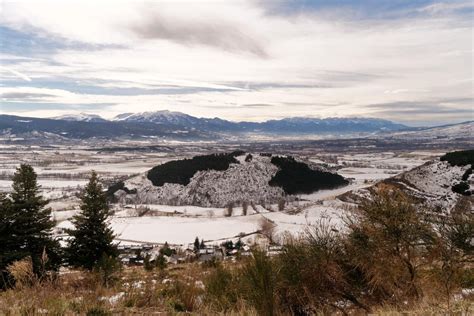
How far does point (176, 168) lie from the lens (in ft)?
446

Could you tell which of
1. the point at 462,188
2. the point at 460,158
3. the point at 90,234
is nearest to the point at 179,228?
the point at 462,188

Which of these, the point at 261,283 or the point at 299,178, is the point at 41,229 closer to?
the point at 261,283

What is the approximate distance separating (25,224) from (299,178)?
11797 centimetres

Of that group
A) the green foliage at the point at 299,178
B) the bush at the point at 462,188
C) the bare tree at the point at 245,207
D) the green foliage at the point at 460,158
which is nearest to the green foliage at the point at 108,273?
the bush at the point at 462,188

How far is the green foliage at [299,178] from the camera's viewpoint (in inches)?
5177

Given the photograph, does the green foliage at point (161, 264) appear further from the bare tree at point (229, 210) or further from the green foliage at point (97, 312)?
the bare tree at point (229, 210)

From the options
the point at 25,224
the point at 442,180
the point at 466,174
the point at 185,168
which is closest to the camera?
the point at 25,224

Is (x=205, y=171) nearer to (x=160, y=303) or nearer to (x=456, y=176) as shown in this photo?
(x=456, y=176)

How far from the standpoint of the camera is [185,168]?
444ft

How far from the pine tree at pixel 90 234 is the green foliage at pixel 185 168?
105775mm

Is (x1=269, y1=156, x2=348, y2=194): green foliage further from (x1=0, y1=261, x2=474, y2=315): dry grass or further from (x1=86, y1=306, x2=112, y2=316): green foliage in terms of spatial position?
(x1=86, y1=306, x2=112, y2=316): green foliage

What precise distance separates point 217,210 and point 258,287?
105 meters

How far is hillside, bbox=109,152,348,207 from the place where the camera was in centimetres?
Result: 12262

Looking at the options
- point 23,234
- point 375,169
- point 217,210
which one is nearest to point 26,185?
point 23,234
